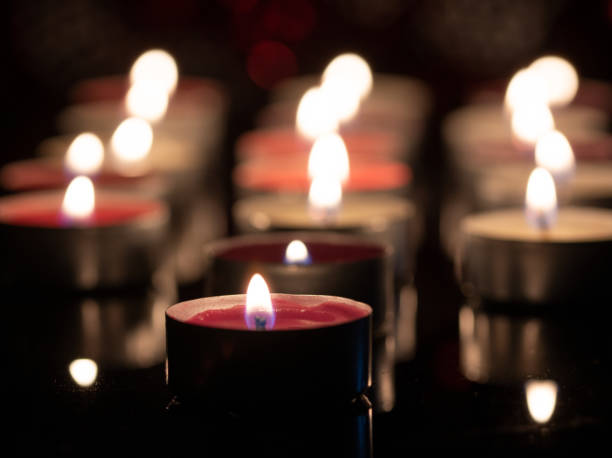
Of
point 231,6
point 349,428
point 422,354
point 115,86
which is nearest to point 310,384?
point 349,428

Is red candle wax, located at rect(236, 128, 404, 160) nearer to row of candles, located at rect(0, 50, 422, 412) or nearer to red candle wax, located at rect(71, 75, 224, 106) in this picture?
row of candles, located at rect(0, 50, 422, 412)

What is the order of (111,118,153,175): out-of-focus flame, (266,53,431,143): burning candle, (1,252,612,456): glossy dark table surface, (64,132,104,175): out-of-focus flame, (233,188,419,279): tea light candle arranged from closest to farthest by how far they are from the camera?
1. (1,252,612,456): glossy dark table surface
2. (233,188,419,279): tea light candle
3. (64,132,104,175): out-of-focus flame
4. (111,118,153,175): out-of-focus flame
5. (266,53,431,143): burning candle

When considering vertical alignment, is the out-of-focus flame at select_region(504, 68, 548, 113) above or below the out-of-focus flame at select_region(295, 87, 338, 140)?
above

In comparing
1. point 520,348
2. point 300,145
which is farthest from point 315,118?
point 520,348

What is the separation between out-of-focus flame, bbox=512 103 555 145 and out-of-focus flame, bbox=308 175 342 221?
2.20ft

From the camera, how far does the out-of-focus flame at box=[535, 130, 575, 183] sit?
165 cm

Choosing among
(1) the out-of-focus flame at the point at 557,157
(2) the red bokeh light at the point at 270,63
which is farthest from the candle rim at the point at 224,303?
(2) the red bokeh light at the point at 270,63

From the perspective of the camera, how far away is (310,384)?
86 cm

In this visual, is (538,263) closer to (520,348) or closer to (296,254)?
(520,348)

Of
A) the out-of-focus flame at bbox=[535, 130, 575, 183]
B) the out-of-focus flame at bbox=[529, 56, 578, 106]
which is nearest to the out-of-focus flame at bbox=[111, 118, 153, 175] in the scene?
the out-of-focus flame at bbox=[535, 130, 575, 183]

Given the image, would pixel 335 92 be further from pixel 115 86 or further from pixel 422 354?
pixel 422 354

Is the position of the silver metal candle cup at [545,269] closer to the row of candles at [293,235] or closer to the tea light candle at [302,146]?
the row of candles at [293,235]

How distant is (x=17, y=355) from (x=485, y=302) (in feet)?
1.73

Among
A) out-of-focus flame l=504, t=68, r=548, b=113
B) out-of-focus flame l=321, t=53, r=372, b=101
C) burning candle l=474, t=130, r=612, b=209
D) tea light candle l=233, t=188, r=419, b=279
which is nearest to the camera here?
tea light candle l=233, t=188, r=419, b=279
